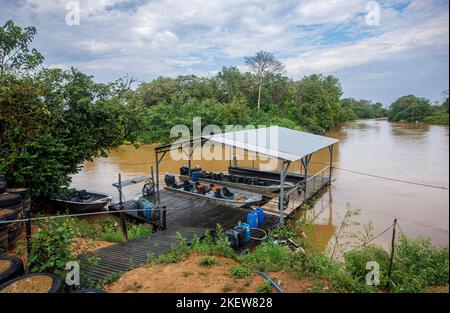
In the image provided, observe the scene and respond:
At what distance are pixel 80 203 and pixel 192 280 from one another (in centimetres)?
631

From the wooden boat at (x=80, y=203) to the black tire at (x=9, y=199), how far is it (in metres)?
2.75

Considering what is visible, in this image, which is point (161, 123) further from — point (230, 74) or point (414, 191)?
point (414, 191)

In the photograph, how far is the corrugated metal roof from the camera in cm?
776

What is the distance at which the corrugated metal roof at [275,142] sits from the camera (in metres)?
7.76

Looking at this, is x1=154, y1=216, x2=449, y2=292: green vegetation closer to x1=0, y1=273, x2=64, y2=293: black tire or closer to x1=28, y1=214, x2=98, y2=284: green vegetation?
x1=28, y1=214, x2=98, y2=284: green vegetation

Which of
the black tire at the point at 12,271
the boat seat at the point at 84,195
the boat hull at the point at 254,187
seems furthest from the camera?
the boat hull at the point at 254,187

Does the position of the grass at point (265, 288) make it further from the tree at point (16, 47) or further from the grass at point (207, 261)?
the tree at point (16, 47)

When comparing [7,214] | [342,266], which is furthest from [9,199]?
[342,266]

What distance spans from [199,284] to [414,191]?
1043 centimetres

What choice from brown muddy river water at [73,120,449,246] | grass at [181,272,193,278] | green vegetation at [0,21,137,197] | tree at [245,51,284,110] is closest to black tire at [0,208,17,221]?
green vegetation at [0,21,137,197]

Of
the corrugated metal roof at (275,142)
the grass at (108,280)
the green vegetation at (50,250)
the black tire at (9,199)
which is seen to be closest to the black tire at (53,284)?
the green vegetation at (50,250)

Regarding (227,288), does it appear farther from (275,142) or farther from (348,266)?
(275,142)

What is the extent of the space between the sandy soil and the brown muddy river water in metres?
2.11
